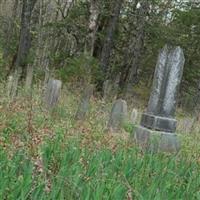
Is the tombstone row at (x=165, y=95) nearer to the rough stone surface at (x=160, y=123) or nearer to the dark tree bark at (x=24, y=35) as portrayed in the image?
the rough stone surface at (x=160, y=123)

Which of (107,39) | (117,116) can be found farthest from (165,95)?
(107,39)

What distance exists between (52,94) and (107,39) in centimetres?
1116

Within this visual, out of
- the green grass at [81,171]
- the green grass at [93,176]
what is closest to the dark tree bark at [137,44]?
the green grass at [81,171]

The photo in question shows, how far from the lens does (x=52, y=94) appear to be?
1048cm

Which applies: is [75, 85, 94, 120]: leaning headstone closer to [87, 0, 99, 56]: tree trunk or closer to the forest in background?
the forest in background

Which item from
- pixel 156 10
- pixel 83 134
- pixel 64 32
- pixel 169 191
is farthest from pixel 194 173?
pixel 156 10

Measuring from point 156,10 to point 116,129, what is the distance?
54.3 feet

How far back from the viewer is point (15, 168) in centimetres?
380

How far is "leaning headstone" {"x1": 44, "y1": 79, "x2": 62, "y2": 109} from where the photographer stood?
33.8 feet

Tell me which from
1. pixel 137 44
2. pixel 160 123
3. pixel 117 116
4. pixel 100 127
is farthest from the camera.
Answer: pixel 137 44

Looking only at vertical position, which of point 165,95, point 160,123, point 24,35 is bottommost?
point 160,123

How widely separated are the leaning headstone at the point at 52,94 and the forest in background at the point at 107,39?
4.82 metres

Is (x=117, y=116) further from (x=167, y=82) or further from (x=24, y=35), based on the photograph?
(x=24, y=35)

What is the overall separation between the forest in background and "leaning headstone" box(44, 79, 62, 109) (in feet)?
15.8
